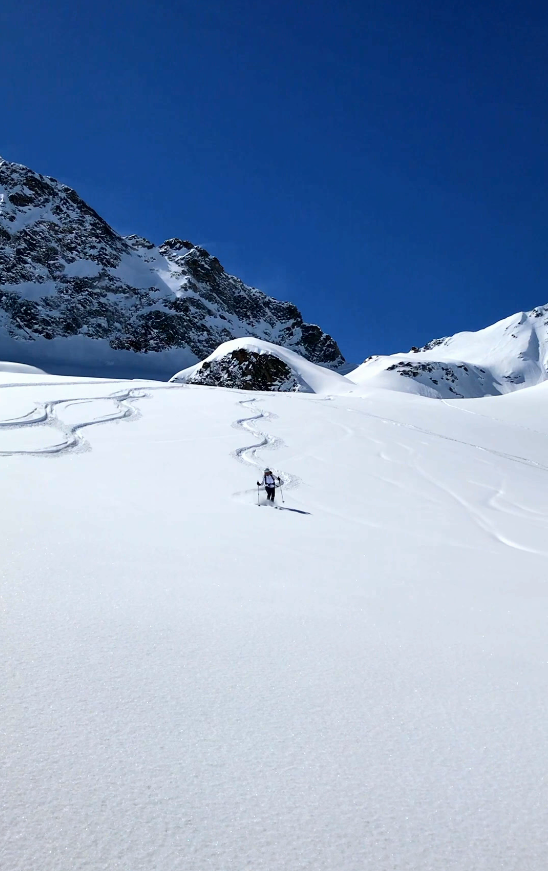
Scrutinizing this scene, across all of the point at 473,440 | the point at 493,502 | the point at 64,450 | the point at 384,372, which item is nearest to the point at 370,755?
the point at 493,502

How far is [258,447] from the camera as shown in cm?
1366

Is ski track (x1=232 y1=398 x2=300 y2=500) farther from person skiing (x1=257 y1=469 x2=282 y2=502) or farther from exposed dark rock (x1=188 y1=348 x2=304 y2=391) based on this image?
exposed dark rock (x1=188 y1=348 x2=304 y2=391)

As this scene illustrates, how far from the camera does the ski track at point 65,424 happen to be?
10.8 meters

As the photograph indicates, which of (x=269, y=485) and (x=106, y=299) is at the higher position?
(x=106, y=299)

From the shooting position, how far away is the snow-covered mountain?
94688mm

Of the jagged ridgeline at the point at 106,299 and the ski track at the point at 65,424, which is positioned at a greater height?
the jagged ridgeline at the point at 106,299

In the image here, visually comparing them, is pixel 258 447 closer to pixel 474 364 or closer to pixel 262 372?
pixel 262 372

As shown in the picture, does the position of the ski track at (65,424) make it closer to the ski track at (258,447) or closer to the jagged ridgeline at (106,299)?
the ski track at (258,447)

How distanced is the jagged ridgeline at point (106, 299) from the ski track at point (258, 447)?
326ft

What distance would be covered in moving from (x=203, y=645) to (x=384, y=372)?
94.1 metres

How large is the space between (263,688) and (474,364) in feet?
439

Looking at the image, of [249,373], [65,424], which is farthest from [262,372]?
[65,424]

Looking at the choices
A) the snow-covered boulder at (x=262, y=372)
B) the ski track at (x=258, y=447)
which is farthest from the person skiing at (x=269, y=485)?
the snow-covered boulder at (x=262, y=372)

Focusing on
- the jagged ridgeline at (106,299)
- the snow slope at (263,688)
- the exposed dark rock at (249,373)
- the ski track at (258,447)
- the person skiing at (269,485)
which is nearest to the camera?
the snow slope at (263,688)
